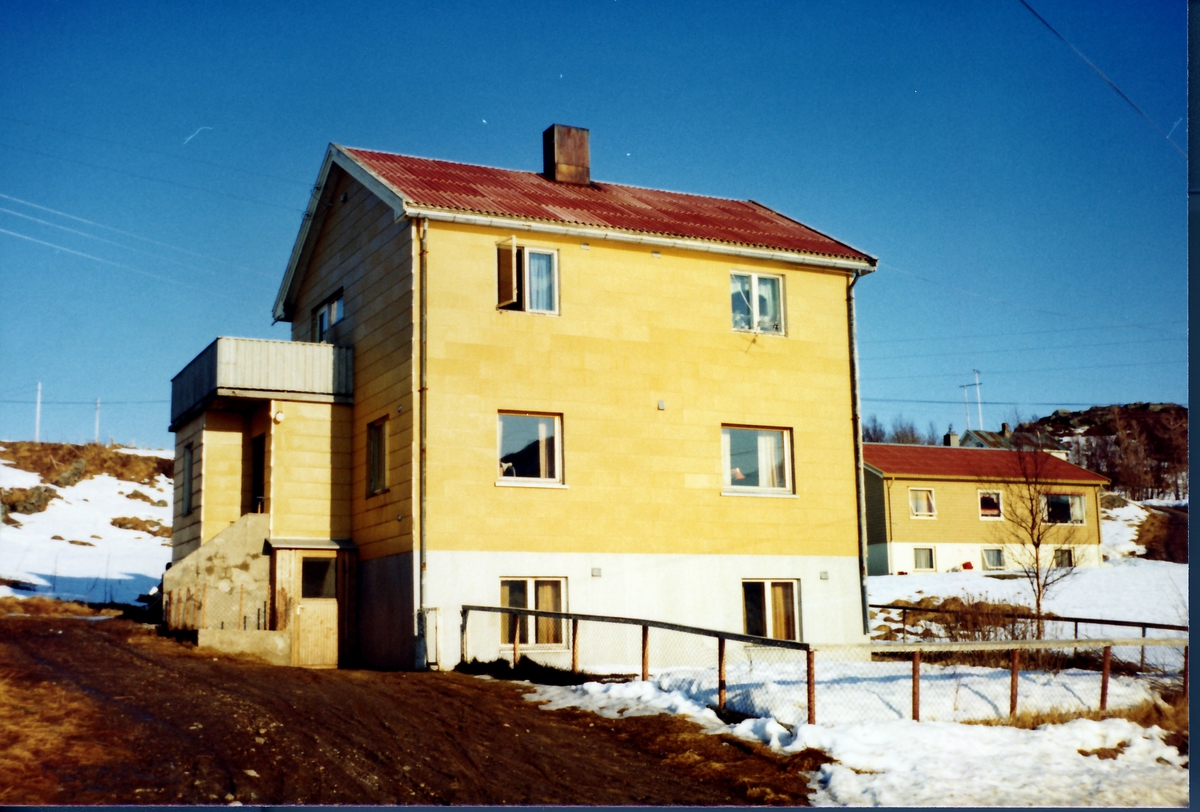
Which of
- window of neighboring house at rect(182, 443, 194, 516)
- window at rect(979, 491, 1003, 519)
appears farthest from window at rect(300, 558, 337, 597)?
window at rect(979, 491, 1003, 519)

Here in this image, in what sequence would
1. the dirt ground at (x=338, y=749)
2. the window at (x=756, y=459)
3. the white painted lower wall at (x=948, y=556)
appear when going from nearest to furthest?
the dirt ground at (x=338, y=749)
the window at (x=756, y=459)
the white painted lower wall at (x=948, y=556)

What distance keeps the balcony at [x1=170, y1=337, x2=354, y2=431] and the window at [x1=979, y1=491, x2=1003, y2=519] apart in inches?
1282

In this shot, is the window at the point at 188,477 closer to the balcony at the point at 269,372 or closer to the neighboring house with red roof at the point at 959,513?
the balcony at the point at 269,372

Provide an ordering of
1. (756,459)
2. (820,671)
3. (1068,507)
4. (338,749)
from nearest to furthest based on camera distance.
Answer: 1. (338,749)
2. (820,671)
3. (756,459)
4. (1068,507)

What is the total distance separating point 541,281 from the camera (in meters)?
20.4

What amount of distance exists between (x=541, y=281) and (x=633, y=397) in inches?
98.3

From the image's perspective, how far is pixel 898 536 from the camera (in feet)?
150

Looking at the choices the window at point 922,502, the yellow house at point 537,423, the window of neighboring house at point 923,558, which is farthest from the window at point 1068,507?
the yellow house at point 537,423

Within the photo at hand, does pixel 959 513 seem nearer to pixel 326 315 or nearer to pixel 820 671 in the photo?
pixel 326 315

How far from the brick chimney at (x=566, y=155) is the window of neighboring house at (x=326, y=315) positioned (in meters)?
4.87

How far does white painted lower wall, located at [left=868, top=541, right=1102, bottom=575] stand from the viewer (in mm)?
45362

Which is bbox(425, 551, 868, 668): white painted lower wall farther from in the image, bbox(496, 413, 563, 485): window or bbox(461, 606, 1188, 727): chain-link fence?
bbox(496, 413, 563, 485): window

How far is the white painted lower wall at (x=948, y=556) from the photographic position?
4536 cm

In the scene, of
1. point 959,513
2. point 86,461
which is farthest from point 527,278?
point 86,461
